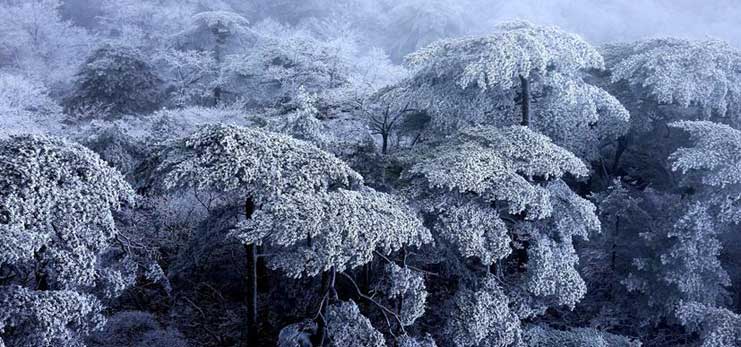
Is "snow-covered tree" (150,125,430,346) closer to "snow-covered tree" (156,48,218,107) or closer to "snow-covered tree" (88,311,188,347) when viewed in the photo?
"snow-covered tree" (88,311,188,347)

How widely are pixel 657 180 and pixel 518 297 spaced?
4957 mm

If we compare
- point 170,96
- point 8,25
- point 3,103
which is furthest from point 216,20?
point 8,25

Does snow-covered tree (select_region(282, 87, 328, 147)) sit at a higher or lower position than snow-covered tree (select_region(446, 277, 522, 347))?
higher

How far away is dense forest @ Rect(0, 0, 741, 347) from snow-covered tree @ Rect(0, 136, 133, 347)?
2cm

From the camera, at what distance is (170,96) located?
18.3m

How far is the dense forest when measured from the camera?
15.5 ft

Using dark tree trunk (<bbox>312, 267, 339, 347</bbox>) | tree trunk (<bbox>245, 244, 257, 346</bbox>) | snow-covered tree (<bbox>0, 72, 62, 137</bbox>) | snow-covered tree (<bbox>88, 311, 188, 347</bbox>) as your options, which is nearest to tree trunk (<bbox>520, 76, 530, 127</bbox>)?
dark tree trunk (<bbox>312, 267, 339, 347</bbox>)

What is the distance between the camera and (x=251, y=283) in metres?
6.22

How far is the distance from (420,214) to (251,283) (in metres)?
2.01

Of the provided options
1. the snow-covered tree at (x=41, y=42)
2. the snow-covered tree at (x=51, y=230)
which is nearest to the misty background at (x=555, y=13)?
the snow-covered tree at (x=41, y=42)

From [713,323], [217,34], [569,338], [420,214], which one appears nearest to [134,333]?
[420,214]

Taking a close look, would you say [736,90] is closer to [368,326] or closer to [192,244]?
[368,326]

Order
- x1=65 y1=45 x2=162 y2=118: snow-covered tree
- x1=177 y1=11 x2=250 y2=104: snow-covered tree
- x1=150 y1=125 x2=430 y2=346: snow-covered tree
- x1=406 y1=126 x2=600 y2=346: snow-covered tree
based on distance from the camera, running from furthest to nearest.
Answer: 1. x1=177 y1=11 x2=250 y2=104: snow-covered tree
2. x1=65 y1=45 x2=162 y2=118: snow-covered tree
3. x1=406 y1=126 x2=600 y2=346: snow-covered tree
4. x1=150 y1=125 x2=430 y2=346: snow-covered tree

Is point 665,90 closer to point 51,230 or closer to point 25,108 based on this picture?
point 51,230
